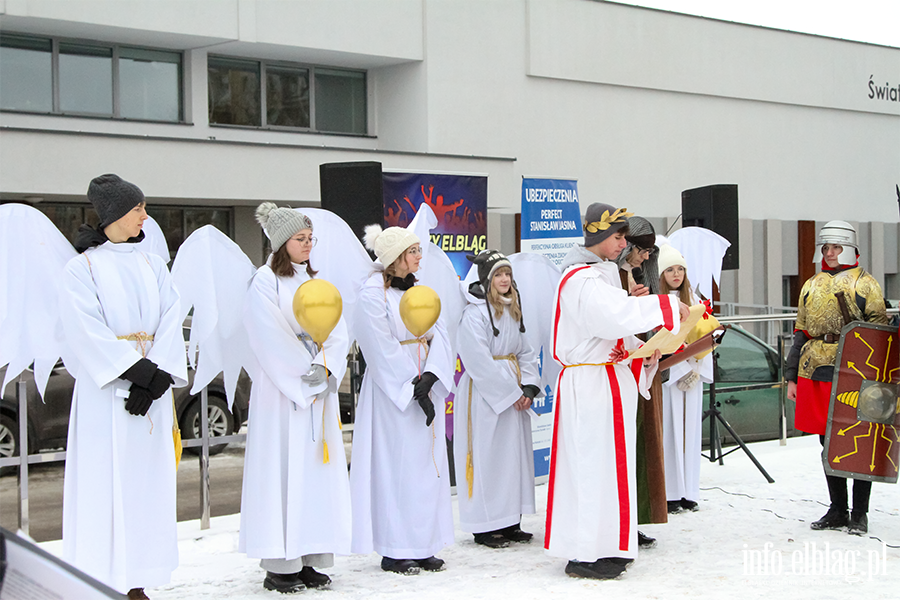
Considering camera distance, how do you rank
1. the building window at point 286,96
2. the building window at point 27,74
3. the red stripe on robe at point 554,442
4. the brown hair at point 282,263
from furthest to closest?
the building window at point 286,96, the building window at point 27,74, the red stripe on robe at point 554,442, the brown hair at point 282,263

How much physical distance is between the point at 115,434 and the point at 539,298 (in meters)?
3.21

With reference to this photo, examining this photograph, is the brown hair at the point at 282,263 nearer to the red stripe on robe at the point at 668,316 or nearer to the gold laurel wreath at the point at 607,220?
the gold laurel wreath at the point at 607,220

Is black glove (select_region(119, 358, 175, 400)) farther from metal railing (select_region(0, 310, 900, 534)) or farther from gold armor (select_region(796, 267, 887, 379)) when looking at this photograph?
gold armor (select_region(796, 267, 887, 379))

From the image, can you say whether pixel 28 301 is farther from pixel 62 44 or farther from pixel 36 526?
pixel 62 44

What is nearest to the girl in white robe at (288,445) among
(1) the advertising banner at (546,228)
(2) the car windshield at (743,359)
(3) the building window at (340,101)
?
(1) the advertising banner at (546,228)

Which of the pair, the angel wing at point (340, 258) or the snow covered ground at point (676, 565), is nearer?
the snow covered ground at point (676, 565)

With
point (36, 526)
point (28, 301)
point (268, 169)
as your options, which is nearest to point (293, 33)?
point (268, 169)

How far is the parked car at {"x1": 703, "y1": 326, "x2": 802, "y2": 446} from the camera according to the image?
8930 mm

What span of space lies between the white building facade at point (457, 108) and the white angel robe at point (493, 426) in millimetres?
10609

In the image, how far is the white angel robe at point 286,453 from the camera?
15.3ft

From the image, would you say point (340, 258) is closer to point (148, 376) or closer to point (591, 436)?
point (148, 376)

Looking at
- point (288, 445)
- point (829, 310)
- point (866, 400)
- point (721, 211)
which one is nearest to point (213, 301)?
point (288, 445)

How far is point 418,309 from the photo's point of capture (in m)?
5.06

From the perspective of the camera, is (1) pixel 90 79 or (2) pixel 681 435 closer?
(2) pixel 681 435
